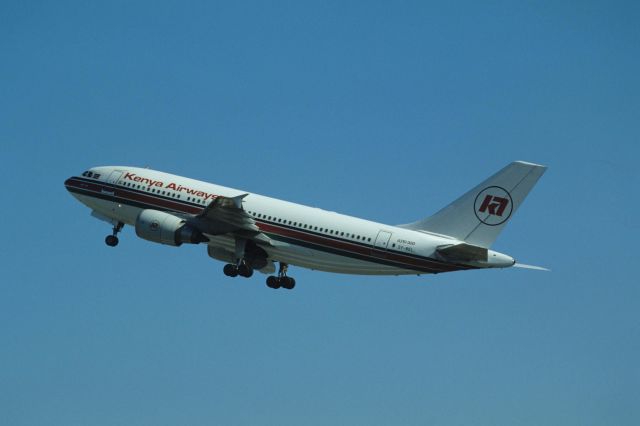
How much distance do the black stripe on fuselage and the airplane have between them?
0.18 feet

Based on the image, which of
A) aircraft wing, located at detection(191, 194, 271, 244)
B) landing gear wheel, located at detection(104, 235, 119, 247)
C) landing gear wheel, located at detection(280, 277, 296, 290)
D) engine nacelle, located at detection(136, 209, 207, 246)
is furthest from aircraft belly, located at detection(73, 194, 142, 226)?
landing gear wheel, located at detection(280, 277, 296, 290)

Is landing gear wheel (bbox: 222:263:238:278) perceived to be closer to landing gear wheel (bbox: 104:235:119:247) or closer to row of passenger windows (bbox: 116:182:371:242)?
row of passenger windows (bbox: 116:182:371:242)

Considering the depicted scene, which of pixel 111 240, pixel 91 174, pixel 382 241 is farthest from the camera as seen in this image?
pixel 91 174

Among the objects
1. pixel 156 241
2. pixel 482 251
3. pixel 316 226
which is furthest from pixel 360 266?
pixel 156 241

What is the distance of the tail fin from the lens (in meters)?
58.2

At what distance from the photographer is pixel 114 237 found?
223 ft

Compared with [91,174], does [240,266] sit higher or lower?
lower

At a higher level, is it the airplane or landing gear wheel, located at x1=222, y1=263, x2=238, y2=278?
the airplane

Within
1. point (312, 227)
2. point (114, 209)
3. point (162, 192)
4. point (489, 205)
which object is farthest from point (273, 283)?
point (489, 205)

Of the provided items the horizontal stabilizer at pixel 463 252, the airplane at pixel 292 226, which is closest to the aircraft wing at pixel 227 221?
the airplane at pixel 292 226

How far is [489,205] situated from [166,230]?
1778 cm

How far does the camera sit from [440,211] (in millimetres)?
60031

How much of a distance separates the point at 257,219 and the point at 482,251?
13.8 meters

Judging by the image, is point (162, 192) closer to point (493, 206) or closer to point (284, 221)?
point (284, 221)
